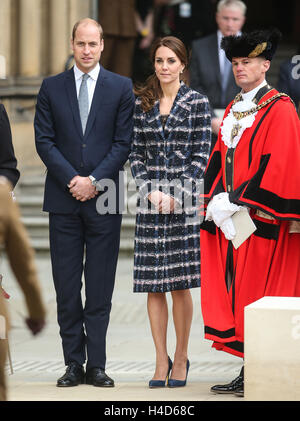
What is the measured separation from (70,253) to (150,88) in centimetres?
107

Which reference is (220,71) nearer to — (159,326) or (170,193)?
(170,193)

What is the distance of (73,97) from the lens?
6879mm

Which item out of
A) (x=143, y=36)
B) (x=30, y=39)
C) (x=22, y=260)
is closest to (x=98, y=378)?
(x=22, y=260)

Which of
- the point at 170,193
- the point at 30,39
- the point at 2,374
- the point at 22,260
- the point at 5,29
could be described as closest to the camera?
the point at 22,260

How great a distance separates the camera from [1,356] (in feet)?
13.8

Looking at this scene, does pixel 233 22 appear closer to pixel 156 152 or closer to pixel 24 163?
pixel 156 152

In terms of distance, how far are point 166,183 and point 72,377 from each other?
1.23 m

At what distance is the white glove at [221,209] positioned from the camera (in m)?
6.43

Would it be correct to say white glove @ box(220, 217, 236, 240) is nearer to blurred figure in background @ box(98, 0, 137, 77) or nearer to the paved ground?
the paved ground

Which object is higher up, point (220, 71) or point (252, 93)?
point (220, 71)

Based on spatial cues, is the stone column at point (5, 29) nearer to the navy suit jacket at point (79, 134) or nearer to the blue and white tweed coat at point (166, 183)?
the navy suit jacket at point (79, 134)

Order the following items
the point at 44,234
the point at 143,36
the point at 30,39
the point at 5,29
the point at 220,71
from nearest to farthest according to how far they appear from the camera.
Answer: the point at 220,71 < the point at 44,234 < the point at 5,29 < the point at 30,39 < the point at 143,36

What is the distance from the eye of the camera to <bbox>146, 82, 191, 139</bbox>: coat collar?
6668 millimetres
